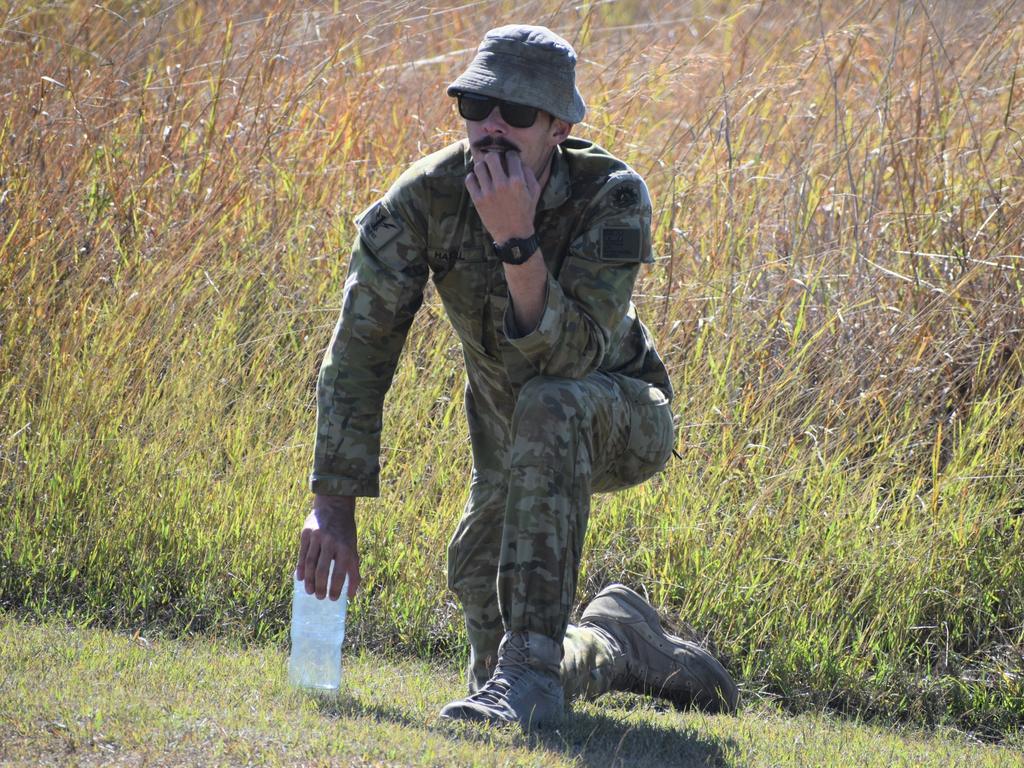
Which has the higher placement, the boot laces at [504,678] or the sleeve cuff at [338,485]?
the sleeve cuff at [338,485]

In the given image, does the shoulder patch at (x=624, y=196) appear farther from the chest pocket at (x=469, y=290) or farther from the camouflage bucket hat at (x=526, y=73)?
the chest pocket at (x=469, y=290)

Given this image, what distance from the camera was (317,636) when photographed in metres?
3.42

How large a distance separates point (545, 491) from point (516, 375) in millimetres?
355

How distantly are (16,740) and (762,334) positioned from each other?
10.7ft

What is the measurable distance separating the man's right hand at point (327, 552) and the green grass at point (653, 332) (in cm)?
88

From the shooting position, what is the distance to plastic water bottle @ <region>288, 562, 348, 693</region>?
3330 mm

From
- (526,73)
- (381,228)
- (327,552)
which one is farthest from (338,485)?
(526,73)

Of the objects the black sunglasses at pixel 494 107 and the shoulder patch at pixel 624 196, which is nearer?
the black sunglasses at pixel 494 107

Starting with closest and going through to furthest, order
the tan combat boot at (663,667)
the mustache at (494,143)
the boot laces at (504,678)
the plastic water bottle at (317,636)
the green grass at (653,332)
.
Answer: the boot laces at (504,678) → the mustache at (494,143) → the plastic water bottle at (317,636) → the tan combat boot at (663,667) → the green grass at (653,332)

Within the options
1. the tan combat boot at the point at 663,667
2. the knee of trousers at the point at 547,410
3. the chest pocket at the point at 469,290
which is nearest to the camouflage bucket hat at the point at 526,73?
the chest pocket at the point at 469,290

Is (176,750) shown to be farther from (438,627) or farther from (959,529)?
(959,529)

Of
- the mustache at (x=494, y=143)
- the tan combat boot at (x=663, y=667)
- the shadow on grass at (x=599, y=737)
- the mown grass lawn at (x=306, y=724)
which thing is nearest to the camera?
the mown grass lawn at (x=306, y=724)

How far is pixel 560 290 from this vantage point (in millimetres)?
2900

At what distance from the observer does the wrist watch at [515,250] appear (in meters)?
2.82
